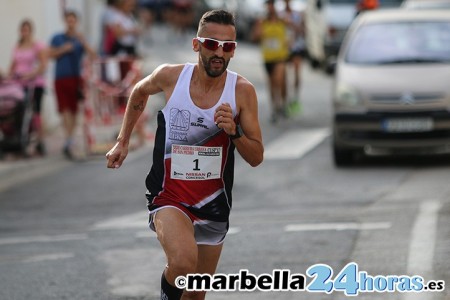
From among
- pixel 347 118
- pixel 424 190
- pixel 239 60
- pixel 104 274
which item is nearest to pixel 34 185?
pixel 347 118

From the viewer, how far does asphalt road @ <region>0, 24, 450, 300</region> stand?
9.63 metres

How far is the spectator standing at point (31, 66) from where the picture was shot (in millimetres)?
18188

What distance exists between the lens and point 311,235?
36.8 feet

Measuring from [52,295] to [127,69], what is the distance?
1141 cm

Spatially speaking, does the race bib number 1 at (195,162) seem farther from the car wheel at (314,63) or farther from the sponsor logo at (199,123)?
the car wheel at (314,63)

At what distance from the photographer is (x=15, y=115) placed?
1814cm

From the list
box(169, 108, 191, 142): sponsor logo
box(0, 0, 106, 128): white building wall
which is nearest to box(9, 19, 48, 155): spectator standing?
box(0, 0, 106, 128): white building wall

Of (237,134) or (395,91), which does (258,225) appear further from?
(237,134)

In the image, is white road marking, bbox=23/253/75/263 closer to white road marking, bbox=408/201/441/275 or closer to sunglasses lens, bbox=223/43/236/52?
white road marking, bbox=408/201/441/275

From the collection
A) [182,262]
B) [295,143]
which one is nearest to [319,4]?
[295,143]

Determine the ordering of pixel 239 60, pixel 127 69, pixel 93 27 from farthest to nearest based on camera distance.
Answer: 1. pixel 239 60
2. pixel 93 27
3. pixel 127 69

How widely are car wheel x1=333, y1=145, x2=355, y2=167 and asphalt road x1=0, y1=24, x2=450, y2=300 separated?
14 cm

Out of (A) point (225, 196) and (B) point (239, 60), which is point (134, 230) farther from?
(B) point (239, 60)

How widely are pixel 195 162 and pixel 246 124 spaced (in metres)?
0.37
